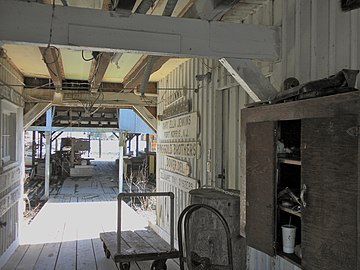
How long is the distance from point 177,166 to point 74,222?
10.6 feet

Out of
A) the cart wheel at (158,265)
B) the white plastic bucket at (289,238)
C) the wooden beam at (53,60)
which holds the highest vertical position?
the wooden beam at (53,60)

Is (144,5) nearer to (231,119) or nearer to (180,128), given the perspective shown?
(231,119)

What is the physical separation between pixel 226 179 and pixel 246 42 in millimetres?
1945

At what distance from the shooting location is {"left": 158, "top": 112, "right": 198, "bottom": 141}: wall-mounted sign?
519cm

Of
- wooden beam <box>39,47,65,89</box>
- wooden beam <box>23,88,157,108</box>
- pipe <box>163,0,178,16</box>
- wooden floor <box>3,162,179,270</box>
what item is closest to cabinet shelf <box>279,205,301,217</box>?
pipe <box>163,0,178,16</box>

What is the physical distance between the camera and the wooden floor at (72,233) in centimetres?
515

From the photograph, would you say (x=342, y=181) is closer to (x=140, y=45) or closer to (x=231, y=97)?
(x=140, y=45)

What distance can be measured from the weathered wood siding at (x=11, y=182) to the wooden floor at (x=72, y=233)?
10.0 inches

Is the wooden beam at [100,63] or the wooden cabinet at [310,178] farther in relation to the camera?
the wooden beam at [100,63]

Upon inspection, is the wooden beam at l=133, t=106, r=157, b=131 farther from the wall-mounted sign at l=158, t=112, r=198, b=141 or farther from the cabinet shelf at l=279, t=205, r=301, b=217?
the cabinet shelf at l=279, t=205, r=301, b=217

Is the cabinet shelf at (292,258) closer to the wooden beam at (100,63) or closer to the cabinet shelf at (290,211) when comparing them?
the cabinet shelf at (290,211)

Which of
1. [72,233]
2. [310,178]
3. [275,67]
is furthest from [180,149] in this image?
[310,178]

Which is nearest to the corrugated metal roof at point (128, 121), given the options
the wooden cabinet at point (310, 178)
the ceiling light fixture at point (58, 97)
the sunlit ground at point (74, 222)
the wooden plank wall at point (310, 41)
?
the sunlit ground at point (74, 222)

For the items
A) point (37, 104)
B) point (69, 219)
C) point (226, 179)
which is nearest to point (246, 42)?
point (226, 179)
